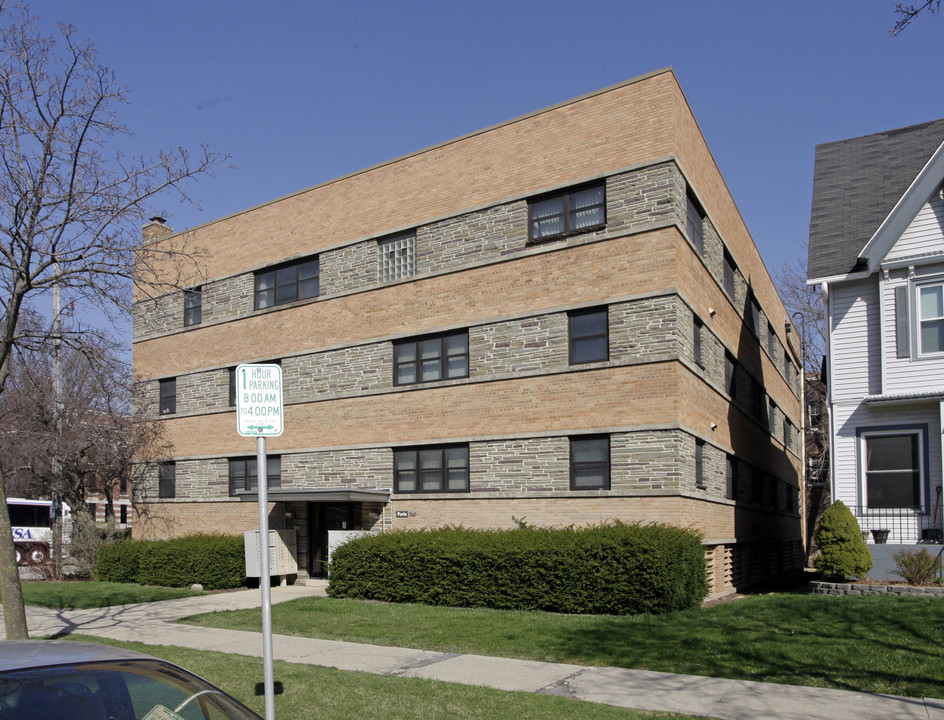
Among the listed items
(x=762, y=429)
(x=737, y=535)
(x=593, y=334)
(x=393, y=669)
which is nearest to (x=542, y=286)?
(x=593, y=334)

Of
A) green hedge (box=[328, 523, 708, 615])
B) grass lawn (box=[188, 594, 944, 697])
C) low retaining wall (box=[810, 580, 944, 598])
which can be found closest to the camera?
grass lawn (box=[188, 594, 944, 697])

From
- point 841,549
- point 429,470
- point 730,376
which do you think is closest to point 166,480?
point 429,470

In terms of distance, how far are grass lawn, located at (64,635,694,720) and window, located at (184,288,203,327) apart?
17.8 meters

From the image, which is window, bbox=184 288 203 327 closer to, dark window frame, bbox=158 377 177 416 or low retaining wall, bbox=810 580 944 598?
dark window frame, bbox=158 377 177 416

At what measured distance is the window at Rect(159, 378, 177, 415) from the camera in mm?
27594

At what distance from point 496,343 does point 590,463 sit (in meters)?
3.57

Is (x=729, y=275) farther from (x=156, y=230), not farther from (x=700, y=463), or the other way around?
(x=156, y=230)

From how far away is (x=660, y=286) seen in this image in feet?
58.9

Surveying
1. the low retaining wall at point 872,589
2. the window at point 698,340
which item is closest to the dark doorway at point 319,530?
the window at point 698,340

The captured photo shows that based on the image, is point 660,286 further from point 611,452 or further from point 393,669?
point 393,669

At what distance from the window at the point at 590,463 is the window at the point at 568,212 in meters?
4.64

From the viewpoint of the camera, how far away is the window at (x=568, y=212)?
1912cm

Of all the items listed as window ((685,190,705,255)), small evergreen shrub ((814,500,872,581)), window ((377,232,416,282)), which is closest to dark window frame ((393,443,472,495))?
window ((377,232,416,282))

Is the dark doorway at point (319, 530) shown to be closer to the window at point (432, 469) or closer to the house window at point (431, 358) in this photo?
the window at point (432, 469)
